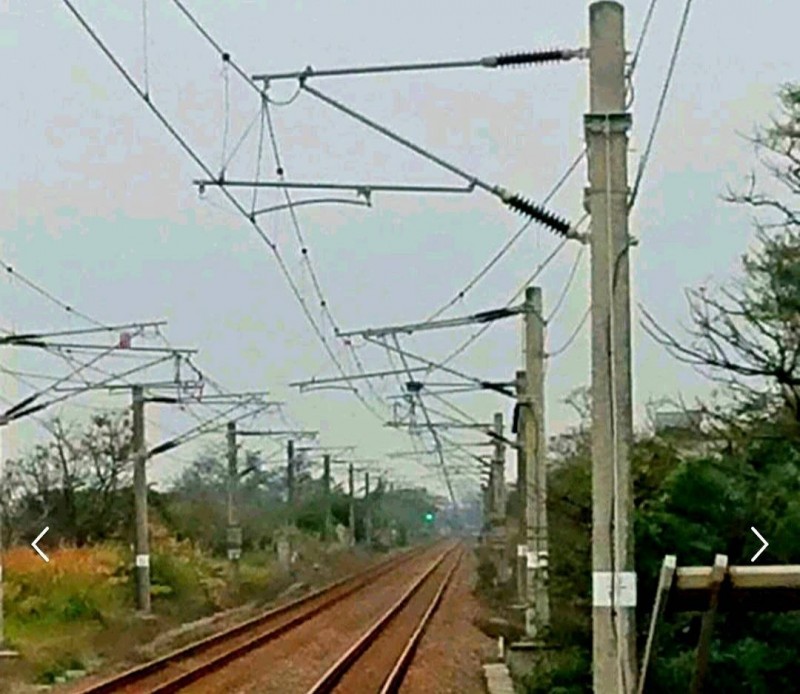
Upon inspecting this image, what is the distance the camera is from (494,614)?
4591 cm

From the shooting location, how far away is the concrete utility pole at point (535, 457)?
2770cm

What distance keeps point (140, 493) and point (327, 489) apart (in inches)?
1962

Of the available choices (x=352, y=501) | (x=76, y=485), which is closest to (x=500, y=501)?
(x=76, y=485)

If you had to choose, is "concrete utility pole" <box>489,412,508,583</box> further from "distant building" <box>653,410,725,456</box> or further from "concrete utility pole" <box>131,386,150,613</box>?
"distant building" <box>653,410,725,456</box>

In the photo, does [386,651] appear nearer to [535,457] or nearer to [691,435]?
[535,457]

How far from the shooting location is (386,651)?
124 feet

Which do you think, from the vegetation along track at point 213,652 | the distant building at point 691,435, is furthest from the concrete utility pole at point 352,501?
the distant building at point 691,435

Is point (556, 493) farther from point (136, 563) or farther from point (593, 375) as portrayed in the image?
point (136, 563)

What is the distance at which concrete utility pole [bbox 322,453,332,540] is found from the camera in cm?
8493

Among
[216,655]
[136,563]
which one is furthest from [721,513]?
[136,563]

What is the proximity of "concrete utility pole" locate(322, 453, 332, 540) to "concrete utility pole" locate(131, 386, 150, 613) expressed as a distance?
36.8 m

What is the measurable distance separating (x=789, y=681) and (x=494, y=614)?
29839mm

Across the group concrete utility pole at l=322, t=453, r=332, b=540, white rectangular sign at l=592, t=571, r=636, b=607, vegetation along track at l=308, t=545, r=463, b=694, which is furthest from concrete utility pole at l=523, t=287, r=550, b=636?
concrete utility pole at l=322, t=453, r=332, b=540

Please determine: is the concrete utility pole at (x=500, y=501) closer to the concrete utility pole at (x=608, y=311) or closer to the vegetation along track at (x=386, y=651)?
the vegetation along track at (x=386, y=651)
